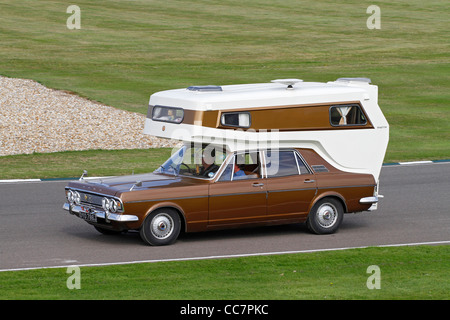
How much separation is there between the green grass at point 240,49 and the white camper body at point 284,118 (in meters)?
8.87

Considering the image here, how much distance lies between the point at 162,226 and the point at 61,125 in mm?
14381

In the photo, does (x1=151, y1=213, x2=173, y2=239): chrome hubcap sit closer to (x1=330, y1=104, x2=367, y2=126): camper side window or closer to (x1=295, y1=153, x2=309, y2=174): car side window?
(x1=295, y1=153, x2=309, y2=174): car side window

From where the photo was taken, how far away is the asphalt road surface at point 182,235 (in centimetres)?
1296

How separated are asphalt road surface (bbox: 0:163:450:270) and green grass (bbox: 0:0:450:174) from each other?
741 centimetres

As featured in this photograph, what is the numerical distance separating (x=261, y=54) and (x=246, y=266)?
3417 centimetres

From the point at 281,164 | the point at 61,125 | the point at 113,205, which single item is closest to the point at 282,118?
the point at 281,164

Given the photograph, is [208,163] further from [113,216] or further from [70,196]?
[70,196]

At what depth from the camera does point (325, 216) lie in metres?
14.7

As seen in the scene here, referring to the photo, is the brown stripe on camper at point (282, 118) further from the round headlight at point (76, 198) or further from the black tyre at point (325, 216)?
the round headlight at point (76, 198)

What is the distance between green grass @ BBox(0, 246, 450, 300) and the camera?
34.6ft

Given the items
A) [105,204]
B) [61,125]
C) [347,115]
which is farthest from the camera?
[61,125]

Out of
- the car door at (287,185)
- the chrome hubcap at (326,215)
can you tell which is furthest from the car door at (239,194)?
the chrome hubcap at (326,215)

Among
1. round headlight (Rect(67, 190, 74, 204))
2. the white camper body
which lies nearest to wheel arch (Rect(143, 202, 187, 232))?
the white camper body

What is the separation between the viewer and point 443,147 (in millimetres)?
25734
